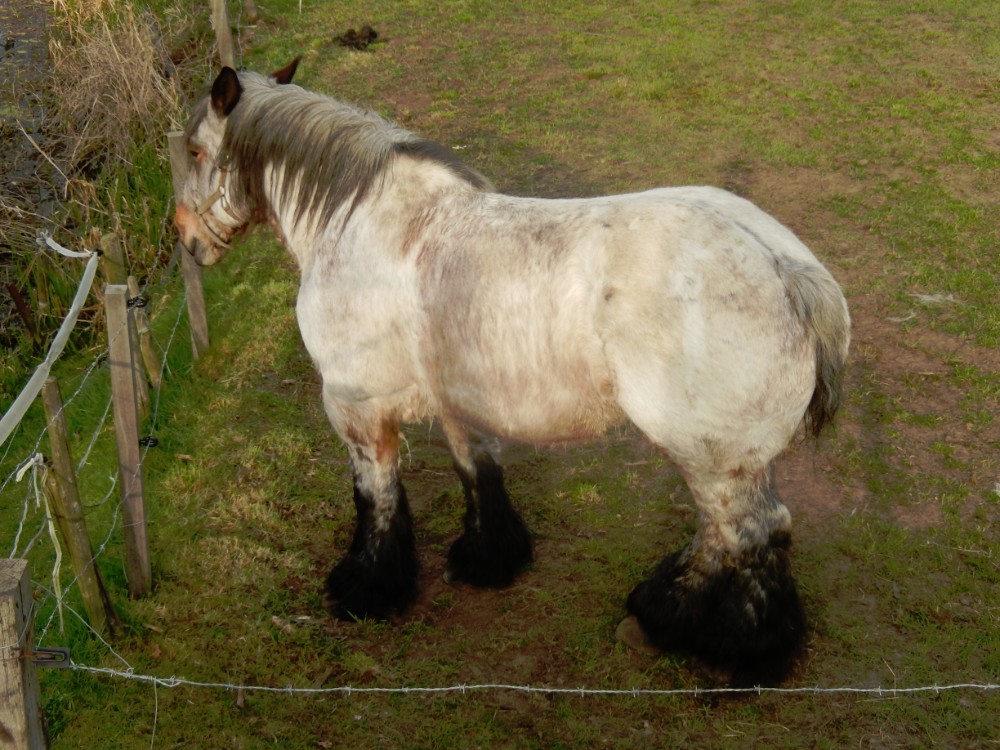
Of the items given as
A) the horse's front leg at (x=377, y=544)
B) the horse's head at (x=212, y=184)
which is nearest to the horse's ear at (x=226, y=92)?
the horse's head at (x=212, y=184)

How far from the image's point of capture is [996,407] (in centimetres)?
541

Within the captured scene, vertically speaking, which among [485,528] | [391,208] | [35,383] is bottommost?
[485,528]

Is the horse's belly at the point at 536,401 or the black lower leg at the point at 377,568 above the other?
the horse's belly at the point at 536,401

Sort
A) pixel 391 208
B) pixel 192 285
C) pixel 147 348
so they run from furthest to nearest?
1. pixel 192 285
2. pixel 147 348
3. pixel 391 208

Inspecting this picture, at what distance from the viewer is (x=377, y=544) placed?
14.0 ft

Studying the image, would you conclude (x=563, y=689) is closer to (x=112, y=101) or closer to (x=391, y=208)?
(x=391, y=208)

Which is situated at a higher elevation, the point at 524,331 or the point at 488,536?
the point at 524,331

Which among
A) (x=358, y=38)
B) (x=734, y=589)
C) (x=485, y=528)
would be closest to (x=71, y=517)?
(x=485, y=528)

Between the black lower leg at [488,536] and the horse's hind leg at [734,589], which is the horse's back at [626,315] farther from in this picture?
the black lower leg at [488,536]

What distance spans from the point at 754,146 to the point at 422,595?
19.9 ft

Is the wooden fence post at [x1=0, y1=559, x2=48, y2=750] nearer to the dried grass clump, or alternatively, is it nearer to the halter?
the halter

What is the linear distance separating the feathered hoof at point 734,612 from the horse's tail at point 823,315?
0.63 m

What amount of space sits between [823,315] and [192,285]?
13.6 feet

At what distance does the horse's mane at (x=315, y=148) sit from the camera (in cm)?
396
